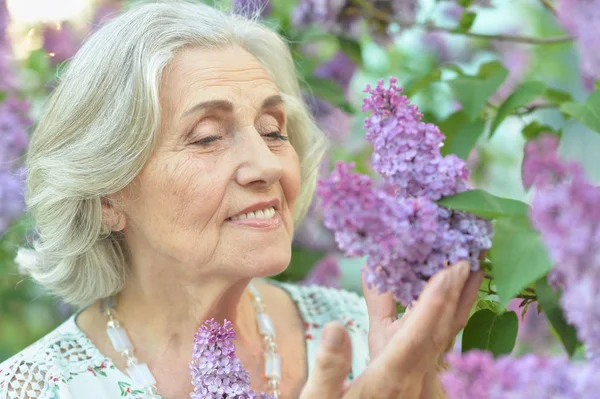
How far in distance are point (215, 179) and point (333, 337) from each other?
1.51 feet

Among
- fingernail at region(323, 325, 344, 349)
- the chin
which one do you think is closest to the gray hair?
the chin

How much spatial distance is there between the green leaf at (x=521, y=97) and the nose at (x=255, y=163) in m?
0.36

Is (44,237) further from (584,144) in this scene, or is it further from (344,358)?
(584,144)

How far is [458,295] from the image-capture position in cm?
70

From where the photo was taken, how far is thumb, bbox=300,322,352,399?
704 mm

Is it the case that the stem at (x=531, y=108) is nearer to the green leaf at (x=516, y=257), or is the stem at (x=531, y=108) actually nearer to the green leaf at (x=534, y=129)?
the green leaf at (x=534, y=129)

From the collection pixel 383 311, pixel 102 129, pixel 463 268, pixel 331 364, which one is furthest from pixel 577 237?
pixel 102 129

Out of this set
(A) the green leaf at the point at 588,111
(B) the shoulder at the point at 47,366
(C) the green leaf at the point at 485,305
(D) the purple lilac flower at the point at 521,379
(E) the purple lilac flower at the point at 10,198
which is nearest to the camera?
(D) the purple lilac flower at the point at 521,379

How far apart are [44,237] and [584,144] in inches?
83.3

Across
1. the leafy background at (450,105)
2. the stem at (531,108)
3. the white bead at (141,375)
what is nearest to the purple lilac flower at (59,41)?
the leafy background at (450,105)

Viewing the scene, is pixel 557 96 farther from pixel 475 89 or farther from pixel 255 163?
pixel 255 163

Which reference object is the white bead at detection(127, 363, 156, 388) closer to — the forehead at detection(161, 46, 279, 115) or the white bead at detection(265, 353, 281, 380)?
the white bead at detection(265, 353, 281, 380)

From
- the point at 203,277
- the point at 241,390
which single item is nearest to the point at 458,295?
the point at 241,390

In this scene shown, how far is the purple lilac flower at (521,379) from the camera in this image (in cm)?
50
